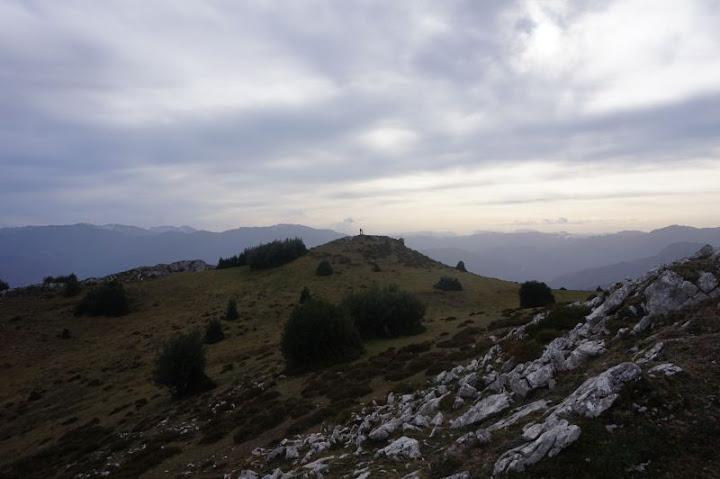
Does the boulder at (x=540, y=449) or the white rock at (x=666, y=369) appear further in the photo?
the white rock at (x=666, y=369)

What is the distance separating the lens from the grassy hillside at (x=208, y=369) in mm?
19812

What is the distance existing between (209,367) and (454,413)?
3077 cm

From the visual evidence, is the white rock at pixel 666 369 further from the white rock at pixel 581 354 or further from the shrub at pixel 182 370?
the shrub at pixel 182 370

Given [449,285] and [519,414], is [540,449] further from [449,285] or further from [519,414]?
[449,285]

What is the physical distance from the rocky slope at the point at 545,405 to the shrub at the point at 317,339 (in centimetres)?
1344

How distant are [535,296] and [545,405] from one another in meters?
34.0

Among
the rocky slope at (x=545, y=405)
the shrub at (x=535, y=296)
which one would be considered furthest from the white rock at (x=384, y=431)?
the shrub at (x=535, y=296)

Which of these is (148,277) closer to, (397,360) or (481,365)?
(397,360)

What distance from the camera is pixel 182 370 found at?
29906mm

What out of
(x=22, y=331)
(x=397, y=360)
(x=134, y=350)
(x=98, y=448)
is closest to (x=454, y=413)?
(x=397, y=360)

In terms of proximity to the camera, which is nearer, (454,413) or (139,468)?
(454,413)

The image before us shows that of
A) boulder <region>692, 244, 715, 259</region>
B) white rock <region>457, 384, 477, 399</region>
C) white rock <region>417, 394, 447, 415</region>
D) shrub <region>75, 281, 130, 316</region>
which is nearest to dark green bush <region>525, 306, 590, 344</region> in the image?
white rock <region>457, 384, 477, 399</region>

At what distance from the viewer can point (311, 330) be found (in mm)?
30234

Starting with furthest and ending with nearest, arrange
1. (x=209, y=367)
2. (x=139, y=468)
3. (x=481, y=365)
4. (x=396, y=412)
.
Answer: (x=209, y=367)
(x=139, y=468)
(x=481, y=365)
(x=396, y=412)
